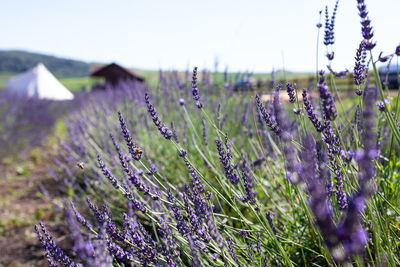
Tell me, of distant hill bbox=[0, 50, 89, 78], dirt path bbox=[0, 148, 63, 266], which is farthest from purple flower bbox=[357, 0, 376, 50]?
distant hill bbox=[0, 50, 89, 78]

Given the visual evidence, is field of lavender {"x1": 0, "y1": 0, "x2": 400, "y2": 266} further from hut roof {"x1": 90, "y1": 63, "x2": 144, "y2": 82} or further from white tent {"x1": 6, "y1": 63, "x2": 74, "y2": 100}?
hut roof {"x1": 90, "y1": 63, "x2": 144, "y2": 82}

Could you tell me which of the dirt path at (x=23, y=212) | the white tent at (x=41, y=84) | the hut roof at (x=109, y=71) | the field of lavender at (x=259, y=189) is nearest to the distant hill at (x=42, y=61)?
the hut roof at (x=109, y=71)

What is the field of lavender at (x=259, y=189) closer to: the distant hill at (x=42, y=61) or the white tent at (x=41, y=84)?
the white tent at (x=41, y=84)

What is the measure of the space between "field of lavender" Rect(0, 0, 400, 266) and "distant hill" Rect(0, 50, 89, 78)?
373 ft

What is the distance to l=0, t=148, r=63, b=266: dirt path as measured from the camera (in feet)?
9.52

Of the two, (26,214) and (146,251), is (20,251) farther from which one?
(146,251)

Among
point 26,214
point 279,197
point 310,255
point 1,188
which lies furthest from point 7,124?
point 310,255

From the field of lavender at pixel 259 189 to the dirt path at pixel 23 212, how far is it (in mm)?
393

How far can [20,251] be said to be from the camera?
2.97m

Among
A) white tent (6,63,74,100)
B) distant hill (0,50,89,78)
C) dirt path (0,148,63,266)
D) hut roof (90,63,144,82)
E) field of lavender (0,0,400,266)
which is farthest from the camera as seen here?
distant hill (0,50,89,78)

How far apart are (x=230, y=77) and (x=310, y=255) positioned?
2.25 meters

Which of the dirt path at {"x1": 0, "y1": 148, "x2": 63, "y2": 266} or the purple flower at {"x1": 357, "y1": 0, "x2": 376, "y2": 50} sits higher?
the purple flower at {"x1": 357, "y1": 0, "x2": 376, "y2": 50}

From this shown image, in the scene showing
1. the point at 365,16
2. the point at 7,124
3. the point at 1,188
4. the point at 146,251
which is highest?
the point at 365,16

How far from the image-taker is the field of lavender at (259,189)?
2.66 ft
